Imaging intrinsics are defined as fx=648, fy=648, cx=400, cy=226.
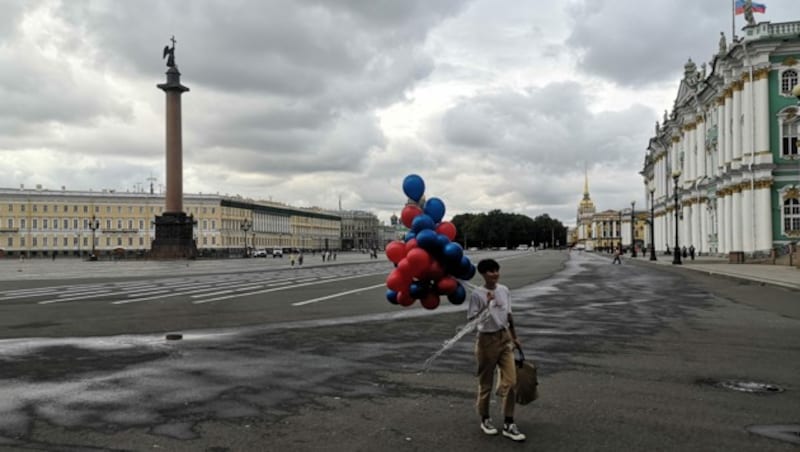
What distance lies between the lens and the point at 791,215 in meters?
52.9

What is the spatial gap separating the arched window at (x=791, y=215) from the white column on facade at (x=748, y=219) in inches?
95.3

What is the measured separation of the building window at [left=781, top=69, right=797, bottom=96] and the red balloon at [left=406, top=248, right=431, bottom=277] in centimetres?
5557

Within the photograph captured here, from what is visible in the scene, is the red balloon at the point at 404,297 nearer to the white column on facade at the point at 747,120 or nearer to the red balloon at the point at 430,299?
the red balloon at the point at 430,299

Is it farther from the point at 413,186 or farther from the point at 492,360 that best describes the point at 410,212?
the point at 492,360

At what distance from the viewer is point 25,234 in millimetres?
137000

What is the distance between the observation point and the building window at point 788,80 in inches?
2061

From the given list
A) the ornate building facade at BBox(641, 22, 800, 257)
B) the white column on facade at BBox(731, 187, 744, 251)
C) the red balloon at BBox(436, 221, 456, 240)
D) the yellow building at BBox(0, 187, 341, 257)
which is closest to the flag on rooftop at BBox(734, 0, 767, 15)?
the ornate building facade at BBox(641, 22, 800, 257)

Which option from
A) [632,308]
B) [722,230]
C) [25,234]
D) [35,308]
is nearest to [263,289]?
[35,308]

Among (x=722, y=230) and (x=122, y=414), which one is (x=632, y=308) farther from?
(x=722, y=230)

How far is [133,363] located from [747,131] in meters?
55.8

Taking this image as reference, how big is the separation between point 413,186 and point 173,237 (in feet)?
237

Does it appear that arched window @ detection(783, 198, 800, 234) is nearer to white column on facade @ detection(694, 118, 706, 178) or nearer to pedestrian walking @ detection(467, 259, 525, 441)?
white column on facade @ detection(694, 118, 706, 178)

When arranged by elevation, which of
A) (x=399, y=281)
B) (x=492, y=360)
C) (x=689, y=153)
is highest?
(x=689, y=153)

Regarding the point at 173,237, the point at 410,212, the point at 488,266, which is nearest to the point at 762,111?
the point at 410,212
